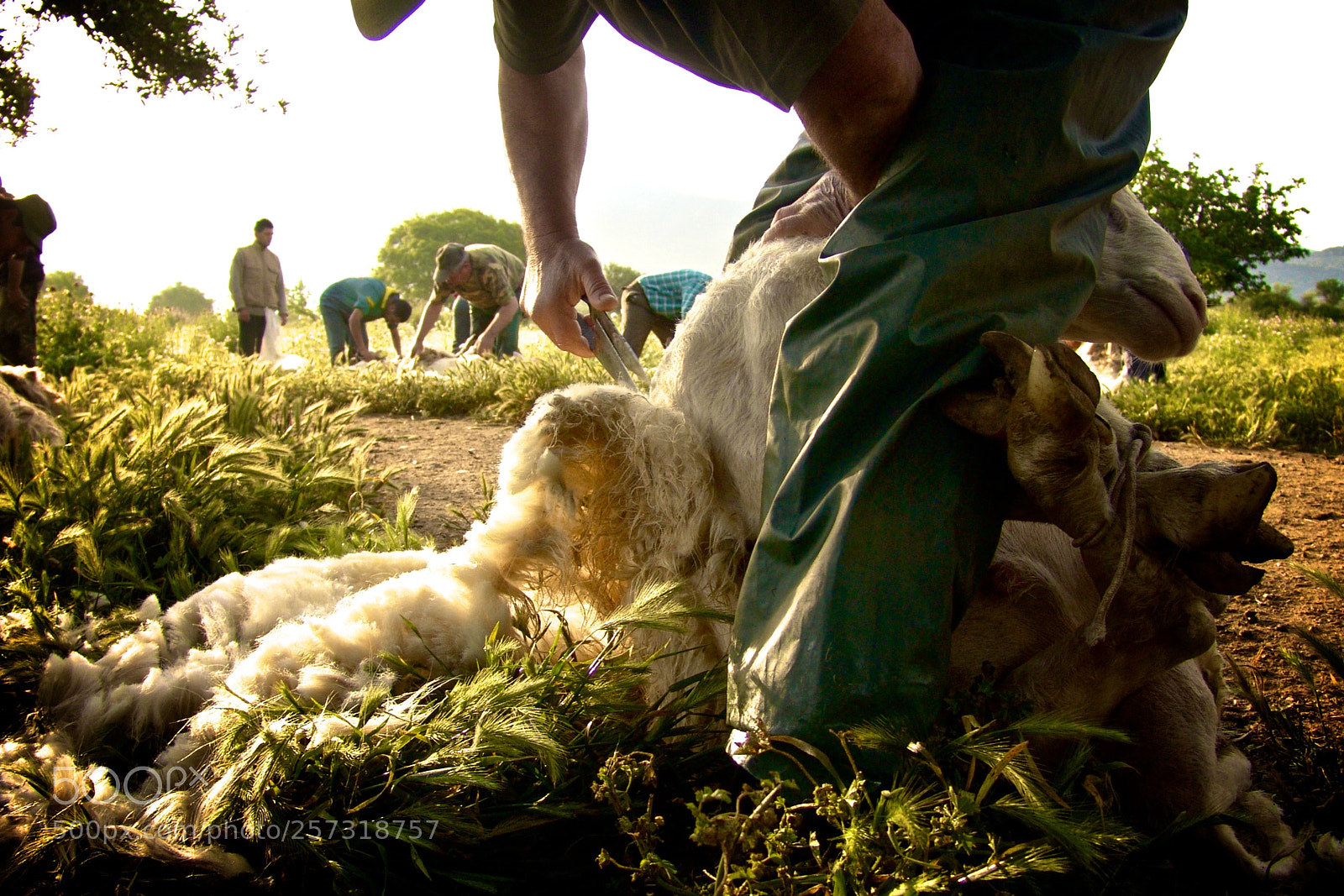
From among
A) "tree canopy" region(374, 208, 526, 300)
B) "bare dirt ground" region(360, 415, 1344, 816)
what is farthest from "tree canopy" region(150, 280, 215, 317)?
"bare dirt ground" region(360, 415, 1344, 816)

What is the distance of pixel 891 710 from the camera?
112 cm

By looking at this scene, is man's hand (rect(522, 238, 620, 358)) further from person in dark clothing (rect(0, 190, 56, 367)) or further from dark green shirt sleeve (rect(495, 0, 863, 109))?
person in dark clothing (rect(0, 190, 56, 367))

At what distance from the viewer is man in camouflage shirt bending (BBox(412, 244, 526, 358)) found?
10000 mm

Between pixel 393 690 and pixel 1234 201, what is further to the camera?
pixel 1234 201

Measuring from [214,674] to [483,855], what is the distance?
73 cm

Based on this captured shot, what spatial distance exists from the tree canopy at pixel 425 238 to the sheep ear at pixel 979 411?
139 ft

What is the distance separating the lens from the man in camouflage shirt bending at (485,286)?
10000 millimetres

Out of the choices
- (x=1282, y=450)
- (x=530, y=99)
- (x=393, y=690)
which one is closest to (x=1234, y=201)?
(x=1282, y=450)

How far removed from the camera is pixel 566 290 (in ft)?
7.16

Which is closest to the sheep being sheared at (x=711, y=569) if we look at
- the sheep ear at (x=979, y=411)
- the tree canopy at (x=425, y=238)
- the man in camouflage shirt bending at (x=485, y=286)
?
the sheep ear at (x=979, y=411)

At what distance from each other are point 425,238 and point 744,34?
45768mm

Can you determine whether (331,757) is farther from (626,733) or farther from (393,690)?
(626,733)

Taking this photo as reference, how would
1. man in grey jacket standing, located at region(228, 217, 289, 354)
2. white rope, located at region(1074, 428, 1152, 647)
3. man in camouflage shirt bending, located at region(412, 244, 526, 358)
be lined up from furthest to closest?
1. man in grey jacket standing, located at region(228, 217, 289, 354)
2. man in camouflage shirt bending, located at region(412, 244, 526, 358)
3. white rope, located at region(1074, 428, 1152, 647)

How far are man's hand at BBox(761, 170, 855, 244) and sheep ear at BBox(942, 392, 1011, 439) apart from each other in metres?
0.76
